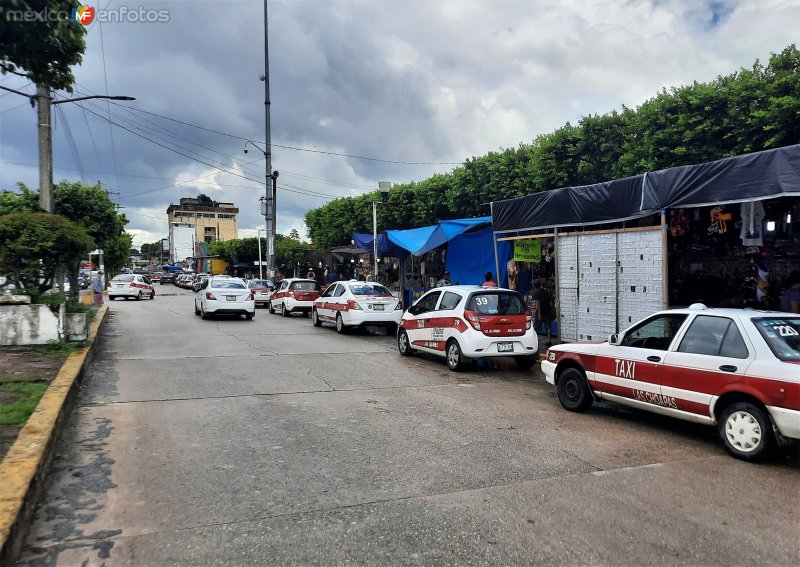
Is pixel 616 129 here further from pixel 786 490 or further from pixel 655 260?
pixel 786 490

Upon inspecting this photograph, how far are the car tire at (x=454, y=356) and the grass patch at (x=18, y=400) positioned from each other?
650 cm

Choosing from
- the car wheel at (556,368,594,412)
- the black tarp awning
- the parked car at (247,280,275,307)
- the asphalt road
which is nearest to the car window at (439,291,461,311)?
the asphalt road

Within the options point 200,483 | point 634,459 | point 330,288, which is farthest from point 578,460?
point 330,288

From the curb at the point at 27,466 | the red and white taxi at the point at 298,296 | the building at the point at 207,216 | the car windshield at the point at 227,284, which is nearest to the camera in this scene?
the curb at the point at 27,466

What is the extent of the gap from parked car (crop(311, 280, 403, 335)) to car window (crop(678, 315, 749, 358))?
10558 millimetres

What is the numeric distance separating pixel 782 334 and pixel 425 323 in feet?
22.6

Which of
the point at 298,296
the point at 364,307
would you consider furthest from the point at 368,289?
the point at 298,296

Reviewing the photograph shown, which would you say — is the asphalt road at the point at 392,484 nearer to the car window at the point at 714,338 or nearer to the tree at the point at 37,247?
the car window at the point at 714,338

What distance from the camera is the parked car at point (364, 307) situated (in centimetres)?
1605

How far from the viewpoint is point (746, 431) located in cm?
538

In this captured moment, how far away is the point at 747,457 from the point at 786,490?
718 millimetres

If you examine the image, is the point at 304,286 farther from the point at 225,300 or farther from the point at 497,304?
the point at 497,304

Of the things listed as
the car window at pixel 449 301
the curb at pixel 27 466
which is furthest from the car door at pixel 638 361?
the curb at pixel 27 466

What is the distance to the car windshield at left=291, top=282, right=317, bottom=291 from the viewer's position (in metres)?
22.5
